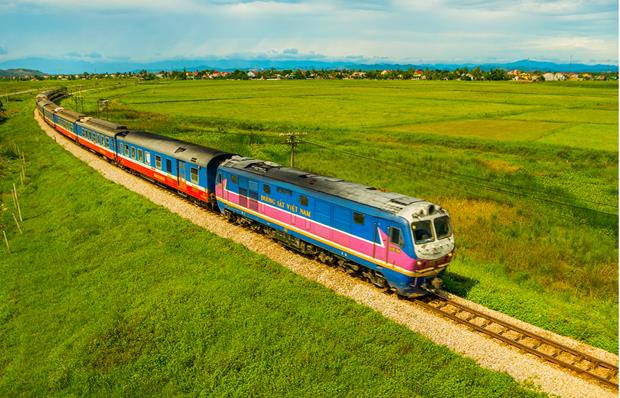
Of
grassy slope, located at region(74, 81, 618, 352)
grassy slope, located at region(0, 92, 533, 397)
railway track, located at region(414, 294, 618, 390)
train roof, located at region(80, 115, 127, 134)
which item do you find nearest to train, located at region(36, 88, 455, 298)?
railway track, located at region(414, 294, 618, 390)

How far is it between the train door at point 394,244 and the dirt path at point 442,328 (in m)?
1.91

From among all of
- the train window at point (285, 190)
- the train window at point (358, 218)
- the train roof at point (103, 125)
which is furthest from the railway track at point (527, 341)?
the train roof at point (103, 125)

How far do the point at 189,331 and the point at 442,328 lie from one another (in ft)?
32.1

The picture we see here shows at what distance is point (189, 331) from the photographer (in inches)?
704

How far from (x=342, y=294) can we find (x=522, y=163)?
1494 inches

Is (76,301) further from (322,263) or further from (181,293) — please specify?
(322,263)

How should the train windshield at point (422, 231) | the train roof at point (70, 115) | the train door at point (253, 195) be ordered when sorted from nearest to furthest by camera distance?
the train windshield at point (422, 231) → the train door at point (253, 195) → the train roof at point (70, 115)

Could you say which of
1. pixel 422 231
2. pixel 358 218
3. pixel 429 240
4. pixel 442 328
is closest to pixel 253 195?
pixel 358 218

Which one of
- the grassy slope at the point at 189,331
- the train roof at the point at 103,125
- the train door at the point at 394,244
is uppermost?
the train roof at the point at 103,125

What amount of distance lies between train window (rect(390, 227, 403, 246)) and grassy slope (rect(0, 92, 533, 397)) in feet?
9.74

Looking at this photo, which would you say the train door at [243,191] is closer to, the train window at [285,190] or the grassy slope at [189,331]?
the grassy slope at [189,331]

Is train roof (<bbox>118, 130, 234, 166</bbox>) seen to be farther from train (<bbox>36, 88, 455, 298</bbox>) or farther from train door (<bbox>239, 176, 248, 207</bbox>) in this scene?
train door (<bbox>239, 176, 248, 207</bbox>)

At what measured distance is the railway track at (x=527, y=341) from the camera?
14.3 metres

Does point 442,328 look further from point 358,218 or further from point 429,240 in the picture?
point 358,218
